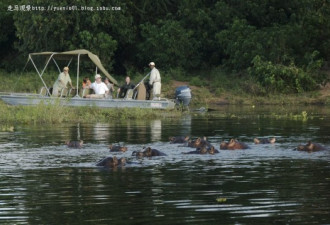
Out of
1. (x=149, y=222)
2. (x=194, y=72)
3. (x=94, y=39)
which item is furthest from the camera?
(x=194, y=72)

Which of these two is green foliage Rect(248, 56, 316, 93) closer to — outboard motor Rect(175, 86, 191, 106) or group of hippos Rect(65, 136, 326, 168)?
outboard motor Rect(175, 86, 191, 106)

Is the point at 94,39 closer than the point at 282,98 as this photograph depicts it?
No

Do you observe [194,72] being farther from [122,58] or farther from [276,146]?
[276,146]

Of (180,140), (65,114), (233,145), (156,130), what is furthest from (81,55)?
(233,145)

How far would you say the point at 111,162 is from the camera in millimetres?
15758

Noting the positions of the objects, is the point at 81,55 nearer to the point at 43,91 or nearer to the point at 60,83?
the point at 60,83

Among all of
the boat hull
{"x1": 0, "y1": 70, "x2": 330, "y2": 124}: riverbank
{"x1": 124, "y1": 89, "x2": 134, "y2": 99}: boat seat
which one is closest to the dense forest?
{"x1": 0, "y1": 70, "x2": 330, "y2": 124}: riverbank

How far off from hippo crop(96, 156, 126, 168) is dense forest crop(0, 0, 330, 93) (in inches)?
890

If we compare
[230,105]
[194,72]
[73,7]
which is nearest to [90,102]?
[230,105]

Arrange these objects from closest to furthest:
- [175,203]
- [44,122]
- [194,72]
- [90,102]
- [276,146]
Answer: [175,203] → [276,146] → [44,122] → [90,102] → [194,72]

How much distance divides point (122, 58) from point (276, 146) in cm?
2855

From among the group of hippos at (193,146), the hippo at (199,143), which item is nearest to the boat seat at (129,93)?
the group of hippos at (193,146)

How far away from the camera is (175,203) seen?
1176 centimetres

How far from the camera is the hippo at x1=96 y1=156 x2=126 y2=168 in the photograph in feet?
51.7
